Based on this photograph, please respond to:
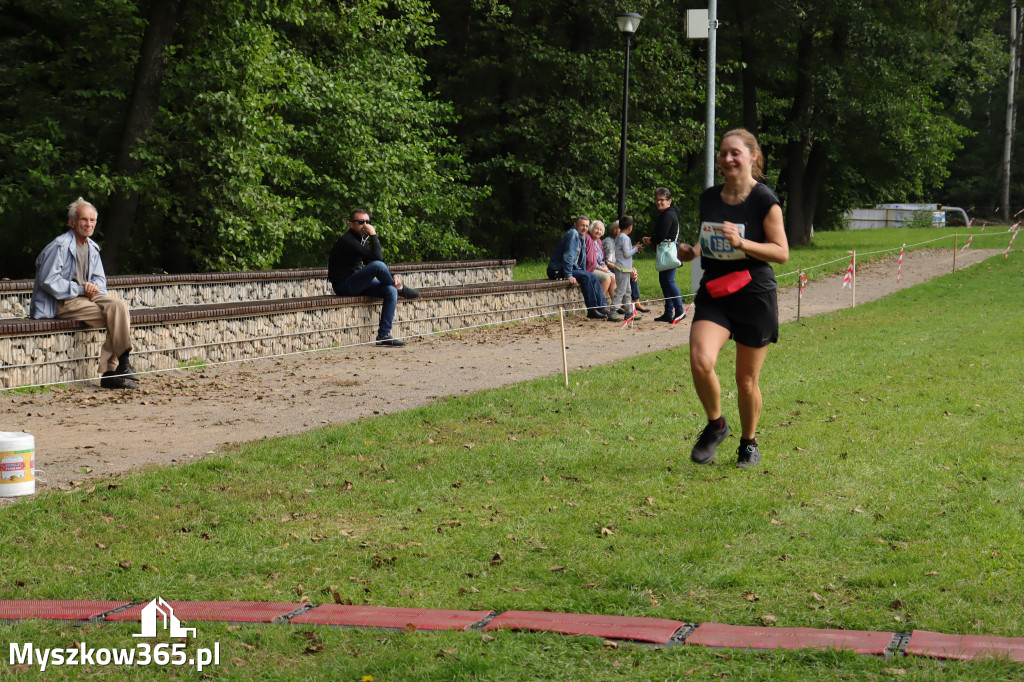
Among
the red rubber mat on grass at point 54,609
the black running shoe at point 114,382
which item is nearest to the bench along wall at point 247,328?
the black running shoe at point 114,382

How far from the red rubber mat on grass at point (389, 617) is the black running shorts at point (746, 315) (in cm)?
306

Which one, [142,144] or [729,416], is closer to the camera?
[729,416]

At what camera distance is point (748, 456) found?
7.21m

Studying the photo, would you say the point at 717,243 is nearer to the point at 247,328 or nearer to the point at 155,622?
the point at 155,622

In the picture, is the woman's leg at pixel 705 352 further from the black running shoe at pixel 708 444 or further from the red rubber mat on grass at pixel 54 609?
the red rubber mat on grass at pixel 54 609

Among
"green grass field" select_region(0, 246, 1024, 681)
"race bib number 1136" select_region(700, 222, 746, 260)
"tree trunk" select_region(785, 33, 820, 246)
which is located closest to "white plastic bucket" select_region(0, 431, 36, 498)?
"green grass field" select_region(0, 246, 1024, 681)

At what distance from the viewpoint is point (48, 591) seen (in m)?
4.95

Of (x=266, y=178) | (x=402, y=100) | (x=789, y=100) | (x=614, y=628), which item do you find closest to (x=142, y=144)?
(x=266, y=178)

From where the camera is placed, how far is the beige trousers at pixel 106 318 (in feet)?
36.0

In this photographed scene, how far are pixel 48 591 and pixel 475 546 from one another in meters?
1.95

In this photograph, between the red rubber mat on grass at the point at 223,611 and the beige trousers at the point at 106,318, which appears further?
the beige trousers at the point at 106,318

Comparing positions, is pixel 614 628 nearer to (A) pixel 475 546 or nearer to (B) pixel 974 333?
(A) pixel 475 546

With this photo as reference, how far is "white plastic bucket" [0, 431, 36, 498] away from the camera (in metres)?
6.59

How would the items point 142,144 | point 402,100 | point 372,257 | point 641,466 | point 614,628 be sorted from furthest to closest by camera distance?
point 402,100 → point 142,144 → point 372,257 → point 641,466 → point 614,628
